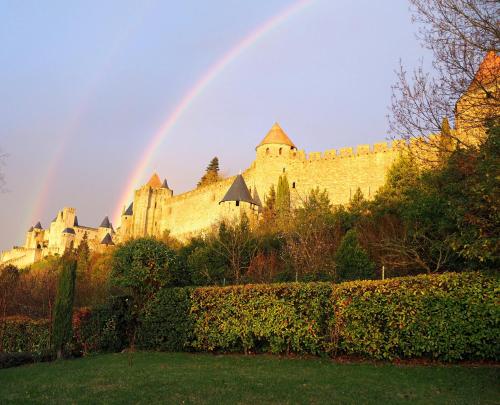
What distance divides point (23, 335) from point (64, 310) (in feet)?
12.5

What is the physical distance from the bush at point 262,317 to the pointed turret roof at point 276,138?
31.9 m

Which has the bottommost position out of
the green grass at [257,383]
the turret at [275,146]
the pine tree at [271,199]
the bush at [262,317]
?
the green grass at [257,383]

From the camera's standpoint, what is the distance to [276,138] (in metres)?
44.2

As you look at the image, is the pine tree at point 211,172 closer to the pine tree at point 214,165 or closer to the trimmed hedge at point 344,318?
the pine tree at point 214,165

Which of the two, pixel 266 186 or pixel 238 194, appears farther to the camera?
pixel 266 186

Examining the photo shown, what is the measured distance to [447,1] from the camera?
9414mm

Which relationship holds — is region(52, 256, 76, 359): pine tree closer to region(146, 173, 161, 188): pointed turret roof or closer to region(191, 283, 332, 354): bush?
region(191, 283, 332, 354): bush

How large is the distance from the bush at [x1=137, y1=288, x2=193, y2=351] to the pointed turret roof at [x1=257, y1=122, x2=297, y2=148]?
3123 cm

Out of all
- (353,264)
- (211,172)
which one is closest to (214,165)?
(211,172)

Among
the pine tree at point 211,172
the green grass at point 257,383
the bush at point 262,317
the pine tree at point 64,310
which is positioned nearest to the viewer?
the green grass at point 257,383

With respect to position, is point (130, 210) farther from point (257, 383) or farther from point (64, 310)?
point (257, 383)

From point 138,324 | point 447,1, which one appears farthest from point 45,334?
point 447,1

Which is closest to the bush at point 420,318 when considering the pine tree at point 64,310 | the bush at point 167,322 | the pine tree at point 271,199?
the bush at point 167,322

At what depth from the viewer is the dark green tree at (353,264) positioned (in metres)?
17.0
